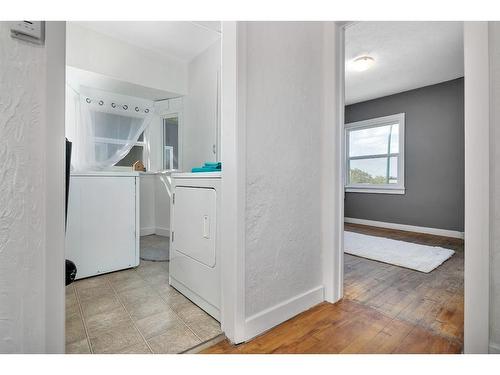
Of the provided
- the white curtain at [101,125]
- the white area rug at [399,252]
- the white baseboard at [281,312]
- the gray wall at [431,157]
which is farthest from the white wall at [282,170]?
the gray wall at [431,157]

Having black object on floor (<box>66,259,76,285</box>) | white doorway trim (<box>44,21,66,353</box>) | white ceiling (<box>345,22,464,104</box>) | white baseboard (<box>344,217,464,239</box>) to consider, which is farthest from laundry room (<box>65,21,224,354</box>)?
white baseboard (<box>344,217,464,239</box>)

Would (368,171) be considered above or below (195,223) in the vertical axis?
above

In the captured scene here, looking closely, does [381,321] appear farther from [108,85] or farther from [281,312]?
[108,85]

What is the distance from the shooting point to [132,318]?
1414mm

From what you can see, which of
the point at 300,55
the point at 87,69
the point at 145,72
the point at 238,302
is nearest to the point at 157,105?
the point at 145,72

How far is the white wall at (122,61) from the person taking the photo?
8.61 feet

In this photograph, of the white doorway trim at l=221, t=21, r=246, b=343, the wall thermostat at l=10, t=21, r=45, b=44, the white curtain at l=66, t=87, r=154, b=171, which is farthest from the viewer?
the white curtain at l=66, t=87, r=154, b=171

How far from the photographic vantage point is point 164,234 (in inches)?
142

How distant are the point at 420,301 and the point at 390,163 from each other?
3311 mm

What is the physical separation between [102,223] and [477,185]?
8.02 ft

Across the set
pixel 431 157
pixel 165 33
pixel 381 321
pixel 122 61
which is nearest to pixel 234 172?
pixel 381 321

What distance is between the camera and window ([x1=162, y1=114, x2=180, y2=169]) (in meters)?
3.68

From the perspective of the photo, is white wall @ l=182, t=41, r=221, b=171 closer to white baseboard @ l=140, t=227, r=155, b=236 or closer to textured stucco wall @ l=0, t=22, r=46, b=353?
white baseboard @ l=140, t=227, r=155, b=236
